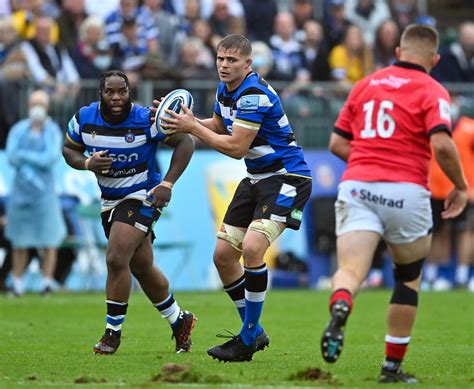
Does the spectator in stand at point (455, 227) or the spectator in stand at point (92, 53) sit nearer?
the spectator in stand at point (92, 53)

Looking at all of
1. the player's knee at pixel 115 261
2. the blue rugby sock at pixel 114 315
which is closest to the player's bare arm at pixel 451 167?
the player's knee at pixel 115 261

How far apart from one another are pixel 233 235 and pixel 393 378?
2.46 m

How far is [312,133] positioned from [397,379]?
1349cm

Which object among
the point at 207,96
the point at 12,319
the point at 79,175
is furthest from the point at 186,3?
the point at 12,319

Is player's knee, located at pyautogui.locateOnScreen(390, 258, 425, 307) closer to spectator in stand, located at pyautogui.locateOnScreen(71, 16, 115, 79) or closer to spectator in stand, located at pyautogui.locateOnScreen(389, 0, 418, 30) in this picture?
spectator in stand, located at pyautogui.locateOnScreen(71, 16, 115, 79)

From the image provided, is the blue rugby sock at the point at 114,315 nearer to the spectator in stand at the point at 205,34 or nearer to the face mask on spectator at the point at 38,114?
the face mask on spectator at the point at 38,114

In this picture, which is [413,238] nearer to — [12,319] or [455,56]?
[12,319]

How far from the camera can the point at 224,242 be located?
1009cm

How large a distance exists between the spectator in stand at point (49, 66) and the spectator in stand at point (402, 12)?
7.52 metres

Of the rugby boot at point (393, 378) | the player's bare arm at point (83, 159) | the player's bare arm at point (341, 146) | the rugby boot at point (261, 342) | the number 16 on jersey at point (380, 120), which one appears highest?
the number 16 on jersey at point (380, 120)

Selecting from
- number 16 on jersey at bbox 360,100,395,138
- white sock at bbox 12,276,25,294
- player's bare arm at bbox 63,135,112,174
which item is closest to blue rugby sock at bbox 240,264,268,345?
player's bare arm at bbox 63,135,112,174

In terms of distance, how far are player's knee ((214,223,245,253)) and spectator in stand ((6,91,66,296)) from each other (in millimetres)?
8529

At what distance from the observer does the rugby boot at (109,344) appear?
10359 mm

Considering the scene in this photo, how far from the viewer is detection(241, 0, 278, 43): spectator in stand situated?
22516mm
